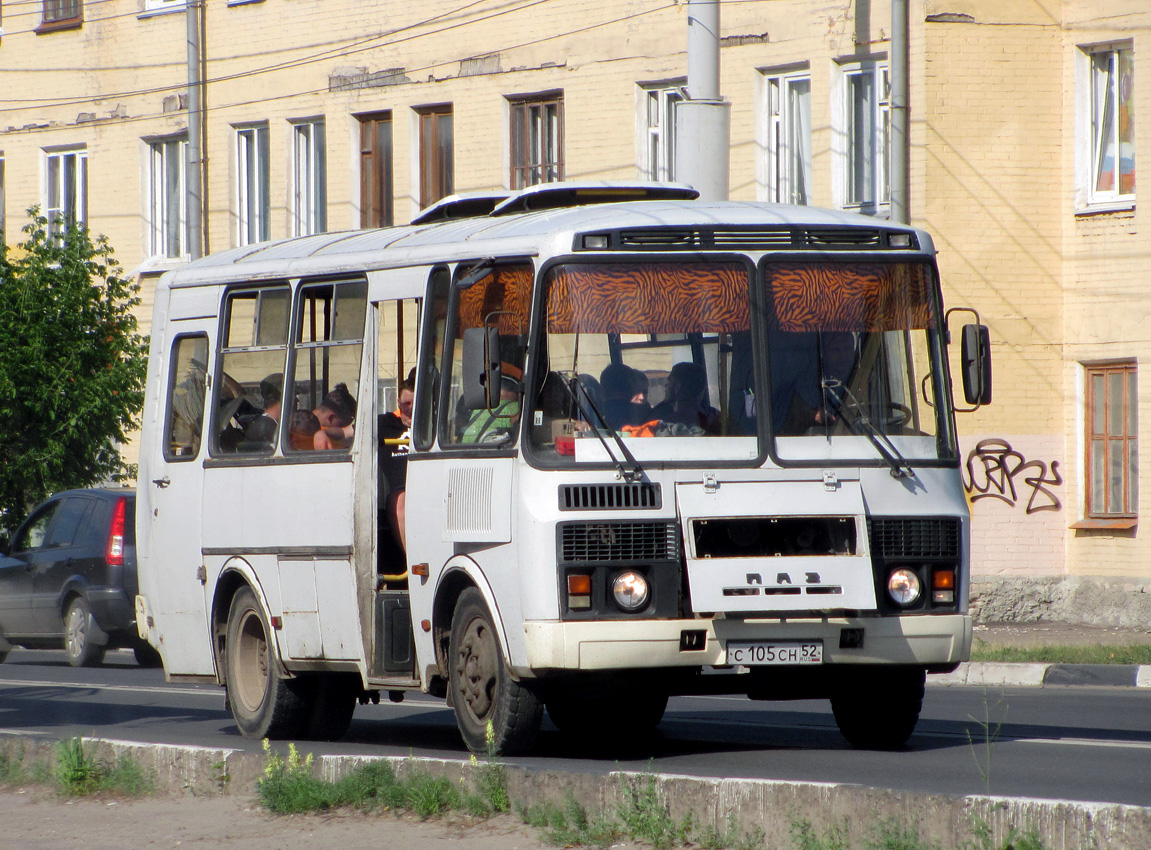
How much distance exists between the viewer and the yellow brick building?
21094 mm

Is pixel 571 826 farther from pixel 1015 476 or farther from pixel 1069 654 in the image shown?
pixel 1015 476

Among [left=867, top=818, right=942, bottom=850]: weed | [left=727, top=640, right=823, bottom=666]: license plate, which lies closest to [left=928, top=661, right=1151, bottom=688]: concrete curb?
[left=727, top=640, right=823, bottom=666]: license plate

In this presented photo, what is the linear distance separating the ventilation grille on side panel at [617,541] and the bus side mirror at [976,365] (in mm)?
1742

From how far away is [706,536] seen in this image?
8742mm

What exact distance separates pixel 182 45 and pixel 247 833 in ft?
75.5

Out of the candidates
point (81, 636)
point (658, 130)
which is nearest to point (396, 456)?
point (81, 636)

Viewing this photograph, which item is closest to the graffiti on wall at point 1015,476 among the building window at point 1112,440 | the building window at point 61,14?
the building window at point 1112,440

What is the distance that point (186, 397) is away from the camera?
1169 centimetres

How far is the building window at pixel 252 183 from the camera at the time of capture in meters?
28.6

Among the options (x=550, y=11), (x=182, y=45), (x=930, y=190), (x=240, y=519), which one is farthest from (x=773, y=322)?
(x=182, y=45)

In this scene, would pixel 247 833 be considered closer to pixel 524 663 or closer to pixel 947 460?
pixel 524 663

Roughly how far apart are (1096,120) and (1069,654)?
24.1ft

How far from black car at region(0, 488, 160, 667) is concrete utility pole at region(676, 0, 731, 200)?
6112 millimetres

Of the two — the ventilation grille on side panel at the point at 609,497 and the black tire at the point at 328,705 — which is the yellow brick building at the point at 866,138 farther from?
the ventilation grille on side panel at the point at 609,497
